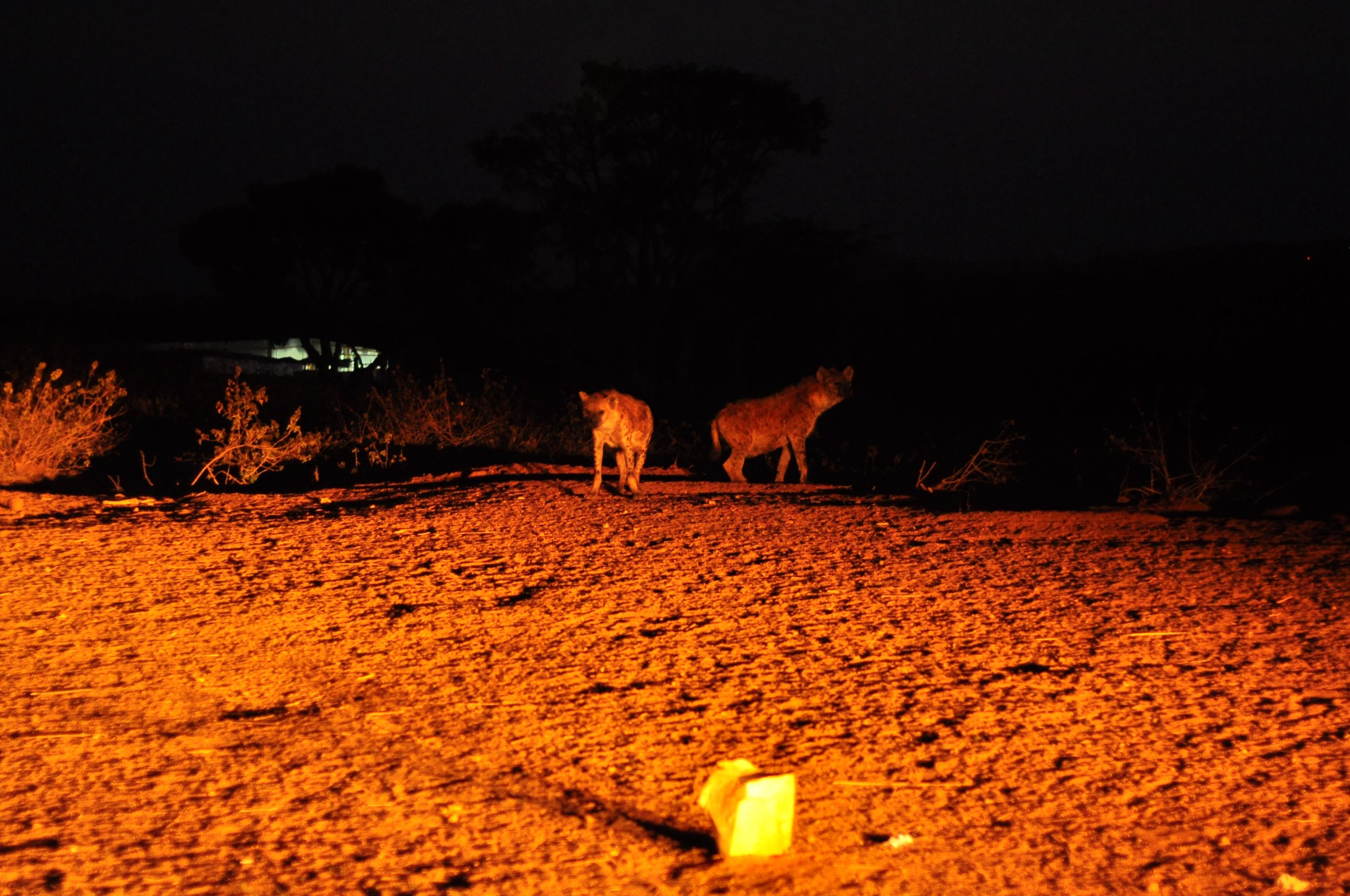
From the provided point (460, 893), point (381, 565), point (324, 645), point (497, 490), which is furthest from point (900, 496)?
point (460, 893)

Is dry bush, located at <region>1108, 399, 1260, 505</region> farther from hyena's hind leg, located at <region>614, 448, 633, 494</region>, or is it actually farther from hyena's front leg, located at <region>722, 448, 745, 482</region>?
hyena's hind leg, located at <region>614, 448, 633, 494</region>

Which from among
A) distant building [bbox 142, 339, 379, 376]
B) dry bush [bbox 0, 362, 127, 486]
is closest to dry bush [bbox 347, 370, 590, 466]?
dry bush [bbox 0, 362, 127, 486]

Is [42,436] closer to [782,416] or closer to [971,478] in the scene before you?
[782,416]

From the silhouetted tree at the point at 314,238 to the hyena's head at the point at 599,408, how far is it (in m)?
23.4

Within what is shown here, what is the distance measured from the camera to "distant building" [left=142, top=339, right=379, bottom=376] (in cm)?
3027

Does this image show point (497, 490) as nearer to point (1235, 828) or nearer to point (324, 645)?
point (324, 645)

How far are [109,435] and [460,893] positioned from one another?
11.3 meters

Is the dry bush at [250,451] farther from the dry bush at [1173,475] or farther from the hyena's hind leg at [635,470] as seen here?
the dry bush at [1173,475]

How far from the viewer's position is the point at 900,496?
360 inches

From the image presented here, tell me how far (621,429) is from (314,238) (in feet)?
81.2

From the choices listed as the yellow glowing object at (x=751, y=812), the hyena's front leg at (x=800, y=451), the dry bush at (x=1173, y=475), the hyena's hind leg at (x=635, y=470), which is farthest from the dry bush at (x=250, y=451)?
the yellow glowing object at (x=751, y=812)

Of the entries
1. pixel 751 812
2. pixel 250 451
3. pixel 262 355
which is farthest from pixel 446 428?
pixel 262 355

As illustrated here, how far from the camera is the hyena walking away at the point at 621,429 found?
28.7 ft

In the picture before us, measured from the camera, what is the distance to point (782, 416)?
33.8ft
